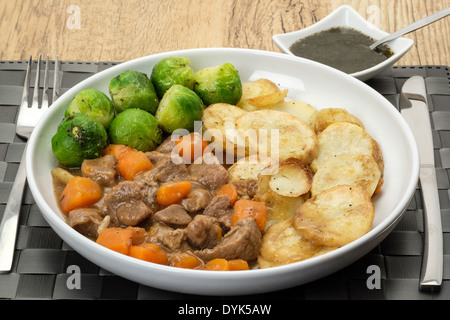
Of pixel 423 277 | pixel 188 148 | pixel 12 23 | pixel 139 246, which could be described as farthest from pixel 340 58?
pixel 12 23

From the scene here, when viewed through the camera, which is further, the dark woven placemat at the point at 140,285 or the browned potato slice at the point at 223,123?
the browned potato slice at the point at 223,123

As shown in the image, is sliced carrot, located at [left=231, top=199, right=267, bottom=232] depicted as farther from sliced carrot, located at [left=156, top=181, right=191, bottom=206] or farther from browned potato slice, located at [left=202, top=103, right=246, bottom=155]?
browned potato slice, located at [left=202, top=103, right=246, bottom=155]

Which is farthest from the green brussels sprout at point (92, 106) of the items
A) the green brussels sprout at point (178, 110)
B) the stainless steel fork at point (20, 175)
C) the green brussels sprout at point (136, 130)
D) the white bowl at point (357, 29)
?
the white bowl at point (357, 29)

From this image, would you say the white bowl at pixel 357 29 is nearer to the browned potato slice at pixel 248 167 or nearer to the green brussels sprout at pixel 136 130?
the browned potato slice at pixel 248 167

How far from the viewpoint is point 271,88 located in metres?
3.48

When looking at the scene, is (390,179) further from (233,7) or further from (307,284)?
(233,7)

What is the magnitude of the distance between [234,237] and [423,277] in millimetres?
885

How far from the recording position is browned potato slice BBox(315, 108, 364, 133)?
320cm

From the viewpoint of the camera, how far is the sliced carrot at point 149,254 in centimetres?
253

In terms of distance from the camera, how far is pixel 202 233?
264 centimetres

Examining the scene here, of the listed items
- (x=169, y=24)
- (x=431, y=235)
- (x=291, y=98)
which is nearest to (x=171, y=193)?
(x=291, y=98)

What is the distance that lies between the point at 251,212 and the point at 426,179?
40.0 inches

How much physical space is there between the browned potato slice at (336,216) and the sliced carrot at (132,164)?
33.5 inches

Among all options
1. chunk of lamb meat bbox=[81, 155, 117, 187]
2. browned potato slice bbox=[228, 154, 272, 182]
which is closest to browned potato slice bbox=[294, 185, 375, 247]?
browned potato slice bbox=[228, 154, 272, 182]
